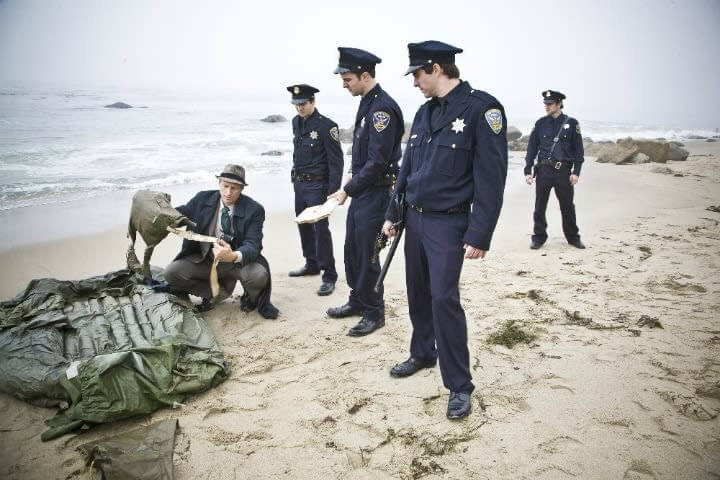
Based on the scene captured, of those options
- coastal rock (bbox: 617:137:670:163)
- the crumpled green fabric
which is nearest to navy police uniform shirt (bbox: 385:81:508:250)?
the crumpled green fabric

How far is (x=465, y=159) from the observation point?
2.39 meters

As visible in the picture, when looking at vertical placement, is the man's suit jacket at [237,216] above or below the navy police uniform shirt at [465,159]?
below

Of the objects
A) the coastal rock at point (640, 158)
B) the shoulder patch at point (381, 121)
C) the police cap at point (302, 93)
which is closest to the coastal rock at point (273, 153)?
the police cap at point (302, 93)

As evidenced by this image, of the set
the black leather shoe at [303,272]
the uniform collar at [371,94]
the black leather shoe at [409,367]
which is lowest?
the black leather shoe at [409,367]

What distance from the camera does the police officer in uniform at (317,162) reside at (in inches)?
183

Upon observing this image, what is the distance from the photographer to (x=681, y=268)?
4.79 metres

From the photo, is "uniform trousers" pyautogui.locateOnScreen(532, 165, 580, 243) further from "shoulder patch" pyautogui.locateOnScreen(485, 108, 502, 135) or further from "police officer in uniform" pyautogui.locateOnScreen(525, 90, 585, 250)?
"shoulder patch" pyautogui.locateOnScreen(485, 108, 502, 135)

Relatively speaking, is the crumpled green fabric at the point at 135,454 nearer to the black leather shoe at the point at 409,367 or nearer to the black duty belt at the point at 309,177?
the black leather shoe at the point at 409,367

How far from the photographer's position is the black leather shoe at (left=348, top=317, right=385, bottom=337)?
3.67m

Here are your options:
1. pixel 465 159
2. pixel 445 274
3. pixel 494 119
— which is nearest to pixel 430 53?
pixel 494 119

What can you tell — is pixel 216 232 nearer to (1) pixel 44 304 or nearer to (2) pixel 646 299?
(1) pixel 44 304

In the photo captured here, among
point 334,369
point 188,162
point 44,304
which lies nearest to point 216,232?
point 44,304

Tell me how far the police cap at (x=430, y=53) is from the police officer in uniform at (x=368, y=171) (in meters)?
0.94

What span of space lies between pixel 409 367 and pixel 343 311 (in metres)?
1.14
